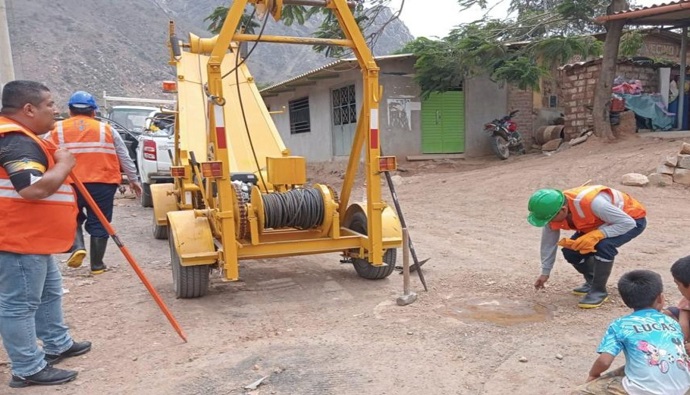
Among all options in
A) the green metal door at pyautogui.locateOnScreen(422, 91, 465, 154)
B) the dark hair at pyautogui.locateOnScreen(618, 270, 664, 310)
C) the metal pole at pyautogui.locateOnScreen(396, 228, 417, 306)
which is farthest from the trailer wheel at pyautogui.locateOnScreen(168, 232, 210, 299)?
the green metal door at pyautogui.locateOnScreen(422, 91, 465, 154)

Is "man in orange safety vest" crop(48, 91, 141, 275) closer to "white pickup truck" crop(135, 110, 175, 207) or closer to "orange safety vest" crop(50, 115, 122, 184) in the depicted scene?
"orange safety vest" crop(50, 115, 122, 184)

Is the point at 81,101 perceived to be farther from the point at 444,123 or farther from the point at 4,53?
the point at 444,123

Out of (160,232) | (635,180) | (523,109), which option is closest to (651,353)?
(160,232)

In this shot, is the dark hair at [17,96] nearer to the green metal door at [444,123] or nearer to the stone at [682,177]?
the stone at [682,177]

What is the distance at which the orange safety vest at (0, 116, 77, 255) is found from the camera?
3.10 m

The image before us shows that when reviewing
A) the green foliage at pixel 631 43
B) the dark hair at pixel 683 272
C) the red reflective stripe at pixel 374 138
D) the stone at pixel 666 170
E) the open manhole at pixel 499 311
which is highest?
the green foliage at pixel 631 43

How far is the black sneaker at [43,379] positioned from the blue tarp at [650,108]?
12.9 meters

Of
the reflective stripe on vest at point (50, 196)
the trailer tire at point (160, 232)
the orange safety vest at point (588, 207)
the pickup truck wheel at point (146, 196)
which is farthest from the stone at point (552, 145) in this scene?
the reflective stripe on vest at point (50, 196)

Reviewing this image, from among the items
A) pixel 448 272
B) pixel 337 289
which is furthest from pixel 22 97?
pixel 448 272

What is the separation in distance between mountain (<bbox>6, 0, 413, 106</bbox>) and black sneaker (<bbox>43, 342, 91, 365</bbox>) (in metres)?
38.4

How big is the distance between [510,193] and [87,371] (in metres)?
8.40

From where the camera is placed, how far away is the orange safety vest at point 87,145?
5.52 metres

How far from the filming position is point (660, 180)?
31.7 ft

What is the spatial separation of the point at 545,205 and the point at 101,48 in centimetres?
5589
